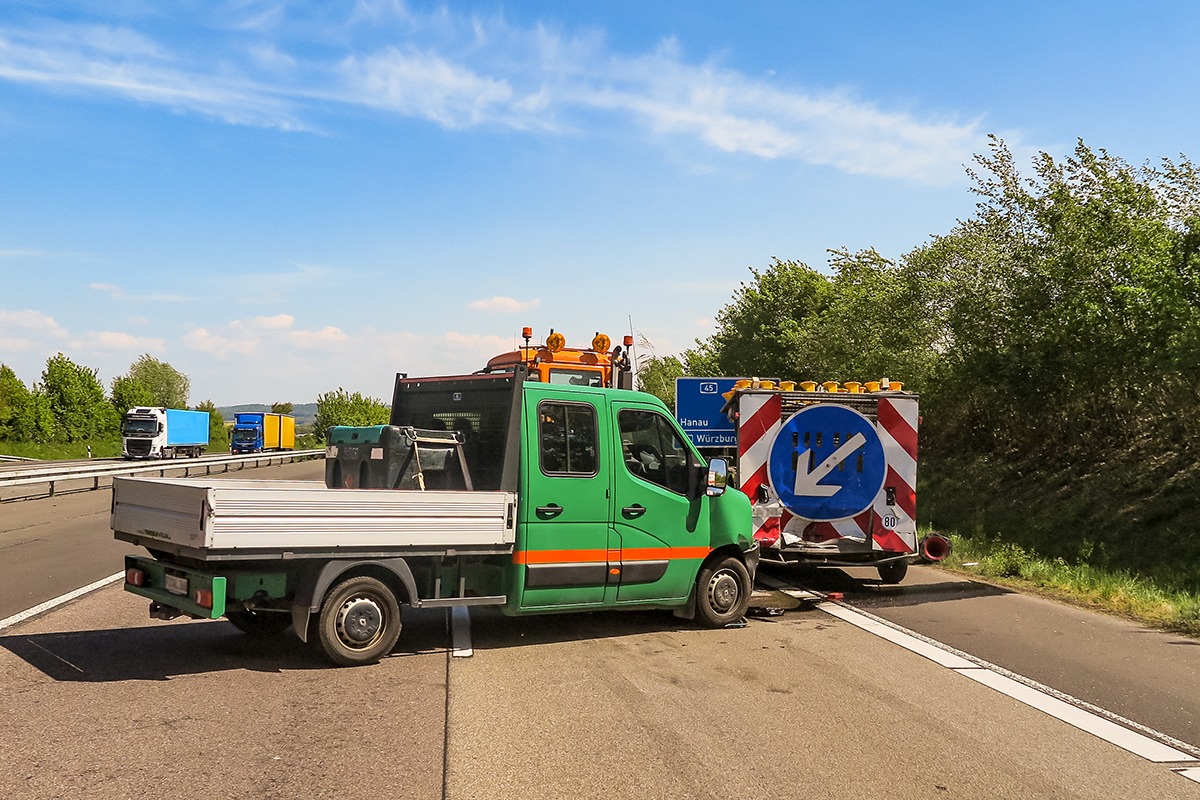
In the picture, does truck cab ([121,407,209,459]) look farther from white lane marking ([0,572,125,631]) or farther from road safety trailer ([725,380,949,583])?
road safety trailer ([725,380,949,583])

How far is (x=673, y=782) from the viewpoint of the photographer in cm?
489

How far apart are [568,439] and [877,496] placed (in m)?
4.54

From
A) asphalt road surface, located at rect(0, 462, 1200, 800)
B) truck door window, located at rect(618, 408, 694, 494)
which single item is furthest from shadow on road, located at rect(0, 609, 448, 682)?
truck door window, located at rect(618, 408, 694, 494)

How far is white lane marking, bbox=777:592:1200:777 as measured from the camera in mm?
5688

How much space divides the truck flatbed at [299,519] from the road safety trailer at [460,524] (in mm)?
11

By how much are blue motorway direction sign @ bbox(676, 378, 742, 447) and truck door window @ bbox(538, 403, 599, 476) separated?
13595 millimetres

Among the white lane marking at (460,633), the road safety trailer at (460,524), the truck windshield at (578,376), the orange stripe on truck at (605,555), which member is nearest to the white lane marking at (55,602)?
the road safety trailer at (460,524)

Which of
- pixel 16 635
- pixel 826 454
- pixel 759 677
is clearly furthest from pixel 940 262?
pixel 16 635

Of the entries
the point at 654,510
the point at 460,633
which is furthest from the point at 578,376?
the point at 460,633

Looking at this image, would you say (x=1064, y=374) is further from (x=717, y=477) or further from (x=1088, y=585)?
(x=717, y=477)

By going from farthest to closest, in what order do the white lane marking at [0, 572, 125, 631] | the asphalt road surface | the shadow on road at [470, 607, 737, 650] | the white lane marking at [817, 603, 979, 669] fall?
the white lane marking at [0, 572, 125, 631] < the shadow on road at [470, 607, 737, 650] < the white lane marking at [817, 603, 979, 669] < the asphalt road surface

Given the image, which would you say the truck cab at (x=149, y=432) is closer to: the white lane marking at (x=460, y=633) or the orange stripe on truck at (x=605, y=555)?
the white lane marking at (x=460, y=633)

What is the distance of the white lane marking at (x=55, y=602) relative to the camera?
347 inches

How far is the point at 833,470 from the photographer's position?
11.3 meters
